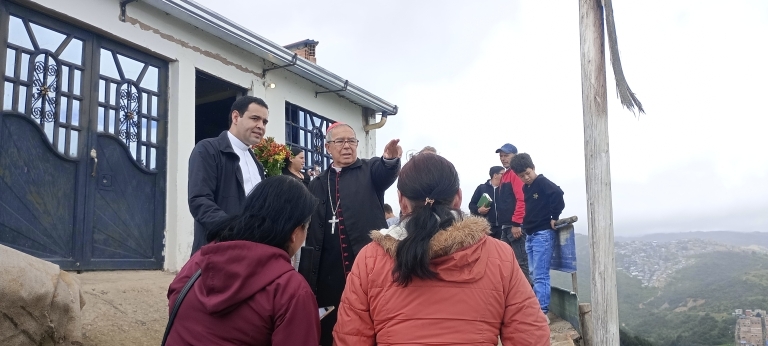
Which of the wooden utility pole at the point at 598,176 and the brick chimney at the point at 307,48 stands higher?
the brick chimney at the point at 307,48

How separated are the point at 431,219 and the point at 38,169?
187 inches

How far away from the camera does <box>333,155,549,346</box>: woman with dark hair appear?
2.00 meters

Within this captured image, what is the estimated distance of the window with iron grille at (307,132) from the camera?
9.38 meters

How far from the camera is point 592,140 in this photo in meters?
5.50

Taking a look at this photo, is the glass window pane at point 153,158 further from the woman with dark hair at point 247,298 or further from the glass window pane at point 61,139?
the woman with dark hair at point 247,298

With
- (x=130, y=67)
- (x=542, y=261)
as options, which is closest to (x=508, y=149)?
(x=542, y=261)

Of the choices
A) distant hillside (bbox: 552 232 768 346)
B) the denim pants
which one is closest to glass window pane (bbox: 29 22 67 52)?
the denim pants

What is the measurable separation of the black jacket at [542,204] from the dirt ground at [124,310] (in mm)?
1208

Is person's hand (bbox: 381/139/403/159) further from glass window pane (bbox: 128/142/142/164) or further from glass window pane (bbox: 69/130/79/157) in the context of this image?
glass window pane (bbox: 128/142/142/164)

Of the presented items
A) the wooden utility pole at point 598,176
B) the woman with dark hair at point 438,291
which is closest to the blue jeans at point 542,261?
the wooden utility pole at point 598,176

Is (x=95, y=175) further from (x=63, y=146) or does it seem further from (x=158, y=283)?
(x=158, y=283)

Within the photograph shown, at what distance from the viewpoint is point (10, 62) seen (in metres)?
5.26

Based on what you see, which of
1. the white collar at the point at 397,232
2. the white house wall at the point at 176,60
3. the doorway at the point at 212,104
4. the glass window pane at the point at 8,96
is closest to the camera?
the white collar at the point at 397,232

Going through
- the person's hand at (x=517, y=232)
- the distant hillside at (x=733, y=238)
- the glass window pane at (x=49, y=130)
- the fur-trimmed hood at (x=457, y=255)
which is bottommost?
the distant hillside at (x=733, y=238)
